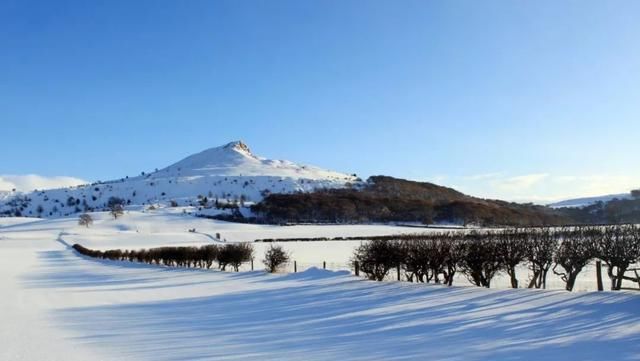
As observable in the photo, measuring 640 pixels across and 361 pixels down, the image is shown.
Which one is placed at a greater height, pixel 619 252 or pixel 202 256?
pixel 619 252

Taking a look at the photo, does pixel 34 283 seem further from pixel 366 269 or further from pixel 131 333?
pixel 131 333

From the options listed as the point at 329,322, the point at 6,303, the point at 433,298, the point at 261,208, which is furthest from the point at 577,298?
the point at 261,208

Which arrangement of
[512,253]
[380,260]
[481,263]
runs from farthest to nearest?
[380,260] < [512,253] < [481,263]

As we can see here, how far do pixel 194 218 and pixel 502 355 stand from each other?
525 feet

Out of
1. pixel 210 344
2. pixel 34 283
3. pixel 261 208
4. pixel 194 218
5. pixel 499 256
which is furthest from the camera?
pixel 261 208

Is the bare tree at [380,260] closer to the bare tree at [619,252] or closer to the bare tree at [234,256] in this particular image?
the bare tree at [619,252]

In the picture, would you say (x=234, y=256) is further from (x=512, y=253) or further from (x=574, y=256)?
(x=574, y=256)

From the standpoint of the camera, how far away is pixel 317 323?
Answer: 16.6 meters

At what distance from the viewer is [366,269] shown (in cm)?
3006

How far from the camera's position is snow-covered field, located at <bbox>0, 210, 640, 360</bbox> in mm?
12750

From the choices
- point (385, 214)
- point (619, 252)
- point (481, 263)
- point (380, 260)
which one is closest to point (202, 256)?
point (380, 260)

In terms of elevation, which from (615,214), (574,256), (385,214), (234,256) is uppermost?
(385,214)

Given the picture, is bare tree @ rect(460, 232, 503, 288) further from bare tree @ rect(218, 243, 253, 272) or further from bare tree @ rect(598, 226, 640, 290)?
bare tree @ rect(218, 243, 253, 272)

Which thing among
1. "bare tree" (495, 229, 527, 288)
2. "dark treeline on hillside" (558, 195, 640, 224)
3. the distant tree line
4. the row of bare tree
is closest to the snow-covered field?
the row of bare tree
